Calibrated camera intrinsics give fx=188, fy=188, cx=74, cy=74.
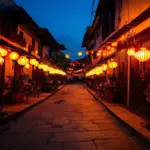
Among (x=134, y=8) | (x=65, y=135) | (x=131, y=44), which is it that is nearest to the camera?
(x=65, y=135)

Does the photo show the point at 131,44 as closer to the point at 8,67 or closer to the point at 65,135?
the point at 65,135

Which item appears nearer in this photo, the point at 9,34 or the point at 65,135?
the point at 65,135

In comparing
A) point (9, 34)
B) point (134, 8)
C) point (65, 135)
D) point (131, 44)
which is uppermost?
point (134, 8)

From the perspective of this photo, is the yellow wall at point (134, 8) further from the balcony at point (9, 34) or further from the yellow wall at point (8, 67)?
the yellow wall at point (8, 67)

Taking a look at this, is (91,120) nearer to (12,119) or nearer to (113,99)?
(12,119)

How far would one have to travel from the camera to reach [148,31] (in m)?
8.65

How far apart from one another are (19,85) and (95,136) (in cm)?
893

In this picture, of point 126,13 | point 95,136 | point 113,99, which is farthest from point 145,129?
point 126,13

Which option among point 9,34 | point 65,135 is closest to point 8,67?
point 9,34

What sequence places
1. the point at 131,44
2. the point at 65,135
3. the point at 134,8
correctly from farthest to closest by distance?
the point at 134,8 → the point at 131,44 → the point at 65,135

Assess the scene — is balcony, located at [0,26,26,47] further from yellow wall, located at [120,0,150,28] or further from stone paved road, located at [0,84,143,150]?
yellow wall, located at [120,0,150,28]

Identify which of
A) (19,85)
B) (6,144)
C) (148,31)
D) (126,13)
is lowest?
(6,144)

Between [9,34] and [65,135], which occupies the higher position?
[9,34]

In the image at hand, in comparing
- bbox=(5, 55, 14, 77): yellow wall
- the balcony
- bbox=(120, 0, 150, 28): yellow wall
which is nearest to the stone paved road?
bbox=(5, 55, 14, 77): yellow wall
